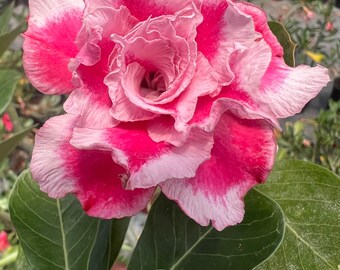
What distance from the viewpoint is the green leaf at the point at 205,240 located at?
1.72ft

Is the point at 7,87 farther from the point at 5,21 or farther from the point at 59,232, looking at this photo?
the point at 59,232

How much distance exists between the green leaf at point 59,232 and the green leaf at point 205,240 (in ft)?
0.10

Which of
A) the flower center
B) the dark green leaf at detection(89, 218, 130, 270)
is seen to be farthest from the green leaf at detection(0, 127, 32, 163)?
the flower center

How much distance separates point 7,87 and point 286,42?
0.63m

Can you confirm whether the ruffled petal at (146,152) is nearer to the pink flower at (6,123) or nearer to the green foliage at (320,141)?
the green foliage at (320,141)

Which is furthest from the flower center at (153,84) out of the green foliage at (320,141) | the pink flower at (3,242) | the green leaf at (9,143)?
the green foliage at (320,141)

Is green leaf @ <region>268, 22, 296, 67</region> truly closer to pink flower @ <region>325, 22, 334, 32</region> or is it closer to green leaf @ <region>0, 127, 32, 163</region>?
green leaf @ <region>0, 127, 32, 163</region>

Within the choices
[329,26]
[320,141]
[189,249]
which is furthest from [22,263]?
[329,26]

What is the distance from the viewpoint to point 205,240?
22.0 inches

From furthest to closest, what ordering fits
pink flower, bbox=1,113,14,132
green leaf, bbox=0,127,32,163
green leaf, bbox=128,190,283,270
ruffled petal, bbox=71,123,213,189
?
pink flower, bbox=1,113,14,132
green leaf, bbox=0,127,32,163
green leaf, bbox=128,190,283,270
ruffled petal, bbox=71,123,213,189

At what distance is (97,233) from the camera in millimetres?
602

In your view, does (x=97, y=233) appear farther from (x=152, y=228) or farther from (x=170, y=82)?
(x=170, y=82)

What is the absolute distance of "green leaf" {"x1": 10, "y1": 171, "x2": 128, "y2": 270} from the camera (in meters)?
0.60

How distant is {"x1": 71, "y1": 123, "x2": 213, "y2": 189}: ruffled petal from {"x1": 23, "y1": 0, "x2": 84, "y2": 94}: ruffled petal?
6 cm
